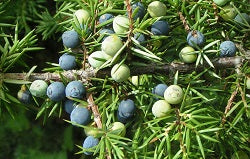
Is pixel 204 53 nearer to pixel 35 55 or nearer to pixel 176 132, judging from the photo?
→ pixel 176 132

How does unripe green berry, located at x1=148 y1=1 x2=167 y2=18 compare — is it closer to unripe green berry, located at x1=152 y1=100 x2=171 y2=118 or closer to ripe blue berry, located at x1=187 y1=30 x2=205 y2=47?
ripe blue berry, located at x1=187 y1=30 x2=205 y2=47

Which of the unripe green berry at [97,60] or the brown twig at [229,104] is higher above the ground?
the unripe green berry at [97,60]

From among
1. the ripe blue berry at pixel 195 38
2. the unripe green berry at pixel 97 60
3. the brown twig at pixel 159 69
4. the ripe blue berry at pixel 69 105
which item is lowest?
the ripe blue berry at pixel 69 105

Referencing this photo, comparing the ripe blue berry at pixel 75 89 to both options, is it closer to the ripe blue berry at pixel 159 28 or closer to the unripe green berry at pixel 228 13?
the ripe blue berry at pixel 159 28

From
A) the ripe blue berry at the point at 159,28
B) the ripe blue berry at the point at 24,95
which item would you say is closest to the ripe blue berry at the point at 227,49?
the ripe blue berry at the point at 159,28

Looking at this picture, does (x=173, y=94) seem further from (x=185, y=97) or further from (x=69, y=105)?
(x=69, y=105)

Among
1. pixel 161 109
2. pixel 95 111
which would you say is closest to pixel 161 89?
pixel 161 109

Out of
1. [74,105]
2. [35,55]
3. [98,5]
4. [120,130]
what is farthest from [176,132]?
[35,55]
